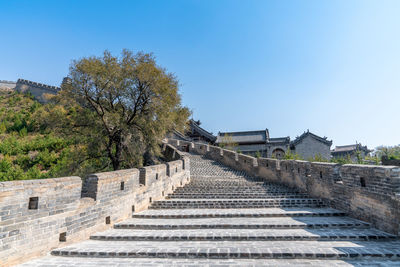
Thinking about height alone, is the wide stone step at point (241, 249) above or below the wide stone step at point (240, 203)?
below

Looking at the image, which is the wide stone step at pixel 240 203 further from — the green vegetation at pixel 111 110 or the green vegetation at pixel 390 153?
the green vegetation at pixel 390 153

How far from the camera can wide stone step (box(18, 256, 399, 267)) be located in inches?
135

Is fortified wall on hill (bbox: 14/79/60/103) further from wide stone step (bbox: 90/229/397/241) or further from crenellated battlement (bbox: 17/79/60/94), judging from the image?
wide stone step (bbox: 90/229/397/241)

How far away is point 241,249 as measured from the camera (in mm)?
3955

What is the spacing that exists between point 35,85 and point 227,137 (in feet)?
130

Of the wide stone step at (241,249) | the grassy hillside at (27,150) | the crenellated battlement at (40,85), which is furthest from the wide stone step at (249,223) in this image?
the crenellated battlement at (40,85)

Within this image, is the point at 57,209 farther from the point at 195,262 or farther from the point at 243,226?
the point at 243,226

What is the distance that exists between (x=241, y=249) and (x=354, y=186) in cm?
450

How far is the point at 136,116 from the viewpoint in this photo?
1172 cm

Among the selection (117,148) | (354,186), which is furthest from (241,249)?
(117,148)

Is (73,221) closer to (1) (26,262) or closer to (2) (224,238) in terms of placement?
(1) (26,262)

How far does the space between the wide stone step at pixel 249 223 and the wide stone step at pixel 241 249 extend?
94 centimetres

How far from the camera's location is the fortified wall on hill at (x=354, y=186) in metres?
4.78

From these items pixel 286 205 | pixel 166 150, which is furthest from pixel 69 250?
pixel 166 150
